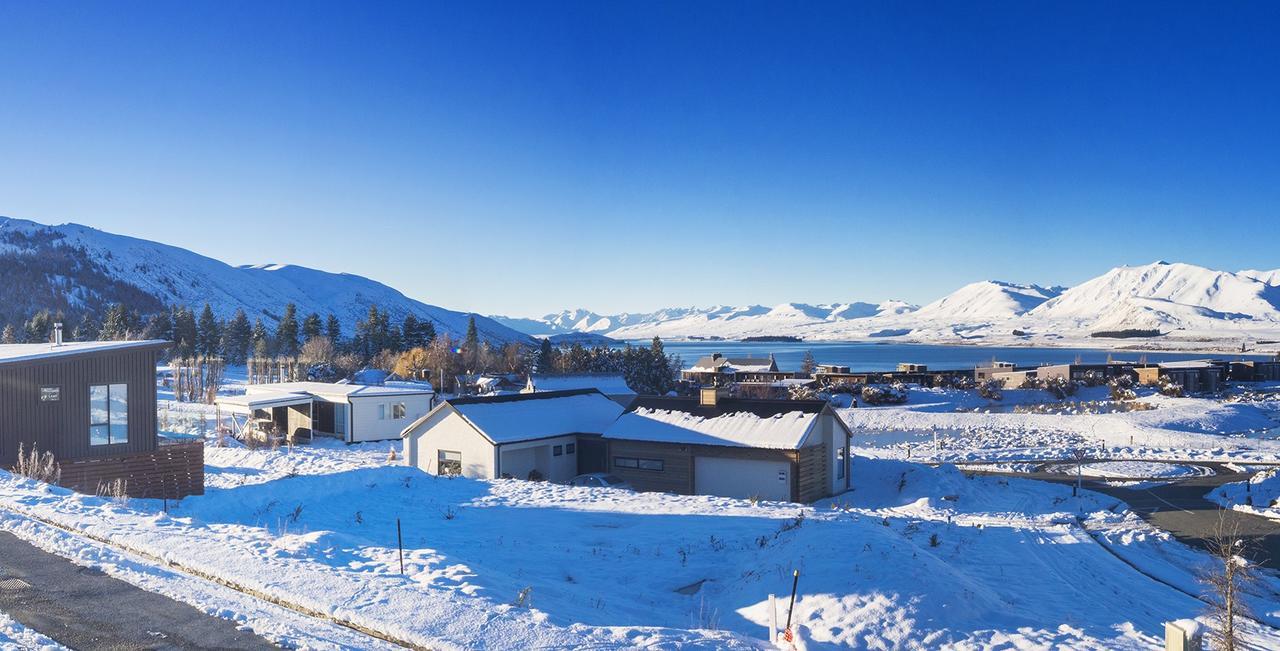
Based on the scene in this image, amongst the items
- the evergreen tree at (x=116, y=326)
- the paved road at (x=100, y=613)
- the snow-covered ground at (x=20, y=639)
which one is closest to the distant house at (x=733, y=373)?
the evergreen tree at (x=116, y=326)

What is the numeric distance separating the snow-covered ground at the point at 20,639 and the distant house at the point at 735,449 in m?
19.8

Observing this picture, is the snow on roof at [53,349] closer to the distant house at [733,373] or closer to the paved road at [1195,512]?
the paved road at [1195,512]

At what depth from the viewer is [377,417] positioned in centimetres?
3778

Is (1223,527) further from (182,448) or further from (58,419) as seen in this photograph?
(58,419)

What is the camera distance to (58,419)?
19.1m

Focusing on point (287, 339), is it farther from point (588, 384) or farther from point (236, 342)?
point (588, 384)

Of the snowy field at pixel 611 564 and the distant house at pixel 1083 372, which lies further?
the distant house at pixel 1083 372

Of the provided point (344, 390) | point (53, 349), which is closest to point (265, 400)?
point (344, 390)

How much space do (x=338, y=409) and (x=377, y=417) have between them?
1.79 meters

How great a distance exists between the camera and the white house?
27.0 m

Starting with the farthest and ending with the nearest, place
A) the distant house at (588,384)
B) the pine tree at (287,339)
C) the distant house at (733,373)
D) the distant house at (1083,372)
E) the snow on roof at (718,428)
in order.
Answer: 1. the pine tree at (287,339)
2. the distant house at (733,373)
3. the distant house at (1083,372)
4. the distant house at (588,384)
5. the snow on roof at (718,428)

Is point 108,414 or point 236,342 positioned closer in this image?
point 108,414

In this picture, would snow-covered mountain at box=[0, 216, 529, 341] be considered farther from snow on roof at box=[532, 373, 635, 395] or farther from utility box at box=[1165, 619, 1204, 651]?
utility box at box=[1165, 619, 1204, 651]

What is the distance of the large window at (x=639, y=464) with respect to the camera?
88.8ft
